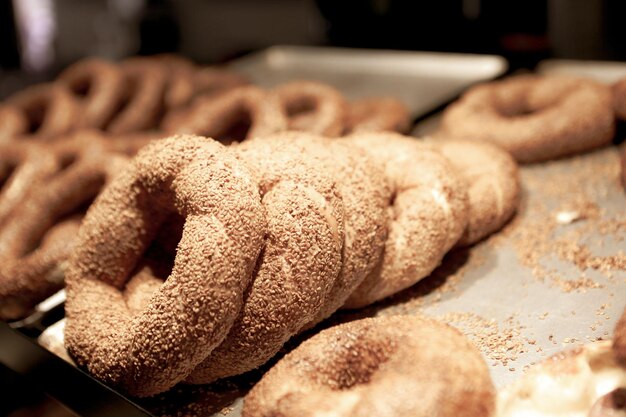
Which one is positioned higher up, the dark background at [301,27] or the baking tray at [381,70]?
the dark background at [301,27]

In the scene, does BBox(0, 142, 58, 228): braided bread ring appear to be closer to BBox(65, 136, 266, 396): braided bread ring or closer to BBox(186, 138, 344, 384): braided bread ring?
BBox(65, 136, 266, 396): braided bread ring

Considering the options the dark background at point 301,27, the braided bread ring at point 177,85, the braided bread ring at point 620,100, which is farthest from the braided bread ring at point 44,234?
the dark background at point 301,27

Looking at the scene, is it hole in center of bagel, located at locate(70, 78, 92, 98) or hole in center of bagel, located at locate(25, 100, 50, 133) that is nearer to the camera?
hole in center of bagel, located at locate(25, 100, 50, 133)

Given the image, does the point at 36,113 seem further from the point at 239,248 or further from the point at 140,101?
the point at 239,248

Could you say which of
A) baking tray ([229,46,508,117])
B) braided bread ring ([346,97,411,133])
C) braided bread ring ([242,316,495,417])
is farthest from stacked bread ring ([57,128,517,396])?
baking tray ([229,46,508,117])

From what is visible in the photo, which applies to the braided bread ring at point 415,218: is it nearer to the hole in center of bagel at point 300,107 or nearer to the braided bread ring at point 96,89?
the hole in center of bagel at point 300,107

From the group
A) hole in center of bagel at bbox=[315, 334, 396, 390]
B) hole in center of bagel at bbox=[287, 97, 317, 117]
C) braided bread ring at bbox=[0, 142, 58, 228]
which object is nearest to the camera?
hole in center of bagel at bbox=[315, 334, 396, 390]
